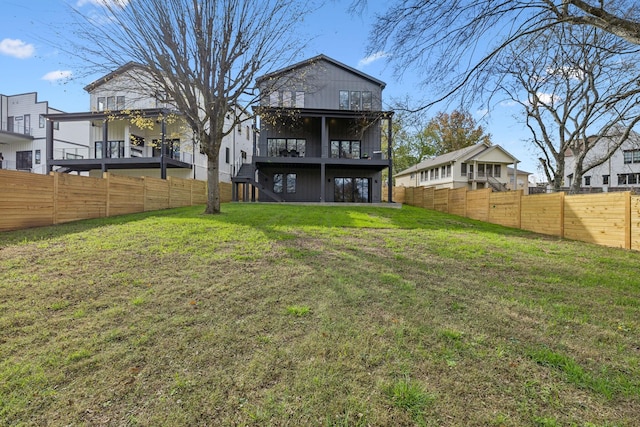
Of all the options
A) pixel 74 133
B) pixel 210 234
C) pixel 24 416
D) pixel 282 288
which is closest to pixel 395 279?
pixel 282 288

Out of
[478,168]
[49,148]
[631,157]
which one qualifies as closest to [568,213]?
[478,168]

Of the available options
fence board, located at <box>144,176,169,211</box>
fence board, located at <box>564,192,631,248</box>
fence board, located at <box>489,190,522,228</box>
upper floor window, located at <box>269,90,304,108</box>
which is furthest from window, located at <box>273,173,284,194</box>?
fence board, located at <box>564,192,631,248</box>

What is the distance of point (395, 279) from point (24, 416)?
14.2 ft

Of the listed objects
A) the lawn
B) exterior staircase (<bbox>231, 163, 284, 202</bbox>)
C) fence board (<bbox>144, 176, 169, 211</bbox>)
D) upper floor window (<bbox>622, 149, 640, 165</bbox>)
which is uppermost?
upper floor window (<bbox>622, 149, 640, 165</bbox>)

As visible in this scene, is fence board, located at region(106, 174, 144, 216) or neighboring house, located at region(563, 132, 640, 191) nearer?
fence board, located at region(106, 174, 144, 216)

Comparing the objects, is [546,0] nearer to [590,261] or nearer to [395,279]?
[395,279]

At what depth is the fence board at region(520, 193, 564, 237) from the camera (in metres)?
11.3

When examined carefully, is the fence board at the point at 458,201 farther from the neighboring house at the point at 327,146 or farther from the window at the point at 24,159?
the window at the point at 24,159

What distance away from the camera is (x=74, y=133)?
998 inches

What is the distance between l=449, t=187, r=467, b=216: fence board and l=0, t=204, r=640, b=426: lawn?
13.7m

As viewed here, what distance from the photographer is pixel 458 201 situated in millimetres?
19625

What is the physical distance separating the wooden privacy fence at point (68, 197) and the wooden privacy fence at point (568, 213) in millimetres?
17612

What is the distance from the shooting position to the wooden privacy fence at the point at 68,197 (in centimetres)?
838

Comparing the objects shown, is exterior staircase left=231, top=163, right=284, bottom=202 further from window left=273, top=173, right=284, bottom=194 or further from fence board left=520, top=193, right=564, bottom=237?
fence board left=520, top=193, right=564, bottom=237
